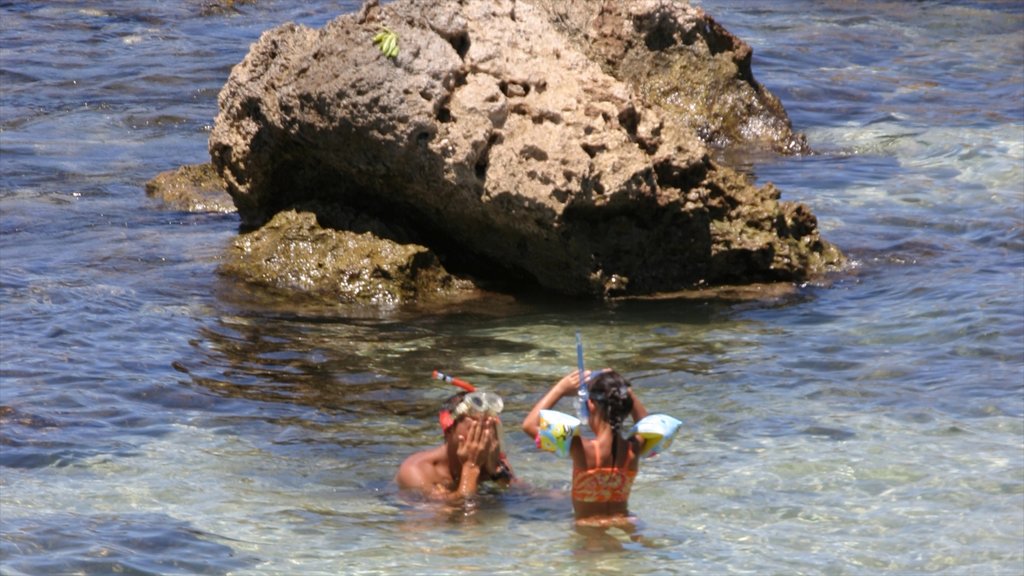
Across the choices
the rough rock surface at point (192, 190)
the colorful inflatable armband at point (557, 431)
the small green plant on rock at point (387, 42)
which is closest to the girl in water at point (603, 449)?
the colorful inflatable armband at point (557, 431)

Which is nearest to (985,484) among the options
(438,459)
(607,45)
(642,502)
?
(642,502)

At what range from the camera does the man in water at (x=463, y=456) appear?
22.9 feet

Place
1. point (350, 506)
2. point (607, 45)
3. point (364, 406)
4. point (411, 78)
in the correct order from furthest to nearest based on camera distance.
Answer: point (607, 45) < point (411, 78) < point (364, 406) < point (350, 506)

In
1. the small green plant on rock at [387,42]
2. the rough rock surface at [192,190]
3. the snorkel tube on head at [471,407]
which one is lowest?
the snorkel tube on head at [471,407]

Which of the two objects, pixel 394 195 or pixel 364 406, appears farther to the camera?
pixel 394 195

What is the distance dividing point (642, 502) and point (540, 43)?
14.3ft

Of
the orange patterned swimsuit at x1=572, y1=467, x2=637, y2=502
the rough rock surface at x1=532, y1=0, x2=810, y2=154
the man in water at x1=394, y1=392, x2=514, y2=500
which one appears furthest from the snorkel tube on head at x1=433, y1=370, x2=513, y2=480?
the rough rock surface at x1=532, y1=0, x2=810, y2=154

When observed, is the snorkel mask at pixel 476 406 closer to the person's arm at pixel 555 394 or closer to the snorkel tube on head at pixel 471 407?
the snorkel tube on head at pixel 471 407

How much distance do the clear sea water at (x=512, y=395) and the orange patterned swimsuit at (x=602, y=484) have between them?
0.18m

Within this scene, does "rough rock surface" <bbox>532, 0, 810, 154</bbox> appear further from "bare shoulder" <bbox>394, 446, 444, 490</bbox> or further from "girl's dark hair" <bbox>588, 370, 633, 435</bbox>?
"girl's dark hair" <bbox>588, 370, 633, 435</bbox>

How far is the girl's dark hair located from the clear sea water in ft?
1.89

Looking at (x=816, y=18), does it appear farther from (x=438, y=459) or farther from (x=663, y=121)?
(x=438, y=459)

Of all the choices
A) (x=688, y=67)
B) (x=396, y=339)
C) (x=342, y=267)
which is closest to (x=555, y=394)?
(x=396, y=339)

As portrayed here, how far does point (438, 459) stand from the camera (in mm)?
7172
